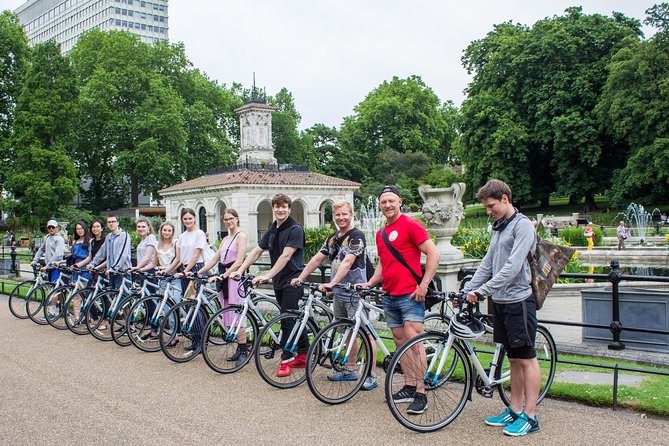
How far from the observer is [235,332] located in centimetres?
758

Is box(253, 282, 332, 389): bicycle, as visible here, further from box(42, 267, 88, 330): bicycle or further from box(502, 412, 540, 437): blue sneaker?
box(42, 267, 88, 330): bicycle

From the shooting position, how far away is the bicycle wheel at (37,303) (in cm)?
1214

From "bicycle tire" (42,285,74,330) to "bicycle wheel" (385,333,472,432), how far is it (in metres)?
7.78

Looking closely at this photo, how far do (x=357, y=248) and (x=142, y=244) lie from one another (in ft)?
15.7

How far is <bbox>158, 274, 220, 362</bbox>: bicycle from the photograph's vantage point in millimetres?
8266

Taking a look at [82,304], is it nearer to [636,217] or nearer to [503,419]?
[503,419]

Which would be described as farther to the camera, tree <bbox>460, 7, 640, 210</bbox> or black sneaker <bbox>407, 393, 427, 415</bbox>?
tree <bbox>460, 7, 640, 210</bbox>

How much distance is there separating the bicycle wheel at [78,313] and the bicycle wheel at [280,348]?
15.5ft

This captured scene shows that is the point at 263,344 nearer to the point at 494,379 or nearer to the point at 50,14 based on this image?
the point at 494,379

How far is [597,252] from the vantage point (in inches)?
959

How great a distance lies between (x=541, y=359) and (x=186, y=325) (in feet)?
14.1

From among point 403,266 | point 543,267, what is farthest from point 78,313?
point 543,267

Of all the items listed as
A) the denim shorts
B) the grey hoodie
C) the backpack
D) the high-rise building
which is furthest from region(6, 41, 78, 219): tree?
the high-rise building

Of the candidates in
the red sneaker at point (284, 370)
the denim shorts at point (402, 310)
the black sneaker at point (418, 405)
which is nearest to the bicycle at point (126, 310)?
the red sneaker at point (284, 370)
